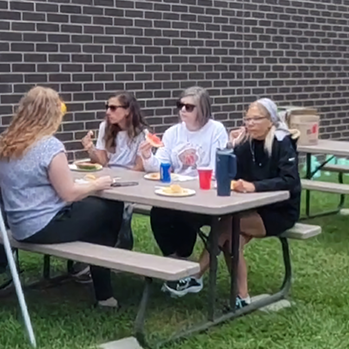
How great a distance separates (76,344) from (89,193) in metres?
0.88

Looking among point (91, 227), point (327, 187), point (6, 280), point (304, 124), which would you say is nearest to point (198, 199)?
point (91, 227)

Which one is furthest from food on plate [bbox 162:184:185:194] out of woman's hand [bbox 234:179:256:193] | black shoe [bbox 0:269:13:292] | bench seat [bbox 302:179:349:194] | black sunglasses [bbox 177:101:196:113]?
bench seat [bbox 302:179:349:194]

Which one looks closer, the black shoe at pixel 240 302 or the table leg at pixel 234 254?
the table leg at pixel 234 254

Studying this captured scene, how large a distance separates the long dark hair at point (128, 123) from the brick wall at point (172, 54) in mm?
2065

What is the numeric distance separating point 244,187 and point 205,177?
9.5 inches

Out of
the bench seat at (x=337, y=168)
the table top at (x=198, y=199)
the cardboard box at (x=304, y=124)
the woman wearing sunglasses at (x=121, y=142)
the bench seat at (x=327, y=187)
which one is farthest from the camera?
the bench seat at (x=337, y=168)

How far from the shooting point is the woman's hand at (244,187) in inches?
185

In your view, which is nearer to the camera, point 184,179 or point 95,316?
point 95,316

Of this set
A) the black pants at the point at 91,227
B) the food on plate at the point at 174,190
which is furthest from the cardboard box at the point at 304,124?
the food on plate at the point at 174,190

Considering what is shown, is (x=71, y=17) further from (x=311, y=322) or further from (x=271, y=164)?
(x=311, y=322)

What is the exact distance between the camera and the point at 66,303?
5.12 metres

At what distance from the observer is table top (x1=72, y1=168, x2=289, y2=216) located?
14.0 feet

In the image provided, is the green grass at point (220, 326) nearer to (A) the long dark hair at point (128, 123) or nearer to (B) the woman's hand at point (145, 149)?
(B) the woman's hand at point (145, 149)

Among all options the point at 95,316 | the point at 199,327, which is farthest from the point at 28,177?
the point at 199,327
